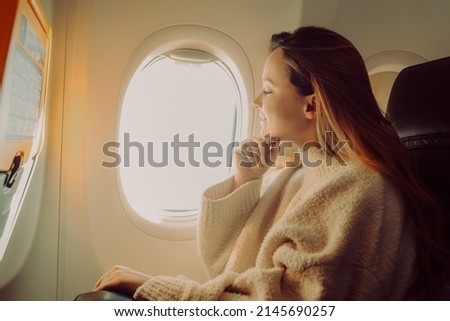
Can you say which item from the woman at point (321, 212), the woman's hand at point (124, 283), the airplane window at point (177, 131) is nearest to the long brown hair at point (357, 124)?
the woman at point (321, 212)

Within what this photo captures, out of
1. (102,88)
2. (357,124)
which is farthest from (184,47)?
(357,124)

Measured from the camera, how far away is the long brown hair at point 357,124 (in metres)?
0.82

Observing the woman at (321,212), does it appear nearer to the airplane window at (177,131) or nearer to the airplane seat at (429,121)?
the airplane seat at (429,121)

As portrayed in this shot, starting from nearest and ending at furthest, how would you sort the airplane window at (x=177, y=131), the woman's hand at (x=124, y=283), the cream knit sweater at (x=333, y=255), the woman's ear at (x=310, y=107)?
the cream knit sweater at (x=333, y=255) → the woman's hand at (x=124, y=283) → the woman's ear at (x=310, y=107) → the airplane window at (x=177, y=131)

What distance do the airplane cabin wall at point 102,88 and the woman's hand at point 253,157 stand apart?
0.22 metres

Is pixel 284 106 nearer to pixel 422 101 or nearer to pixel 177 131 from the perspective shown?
pixel 422 101

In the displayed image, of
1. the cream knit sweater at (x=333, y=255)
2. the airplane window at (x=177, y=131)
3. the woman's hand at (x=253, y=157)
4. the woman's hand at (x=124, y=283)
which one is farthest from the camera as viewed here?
the airplane window at (x=177, y=131)

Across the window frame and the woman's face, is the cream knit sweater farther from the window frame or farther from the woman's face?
the window frame

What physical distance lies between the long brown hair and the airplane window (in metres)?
0.42

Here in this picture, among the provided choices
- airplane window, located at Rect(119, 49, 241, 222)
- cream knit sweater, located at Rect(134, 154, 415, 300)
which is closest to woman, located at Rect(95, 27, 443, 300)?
cream knit sweater, located at Rect(134, 154, 415, 300)

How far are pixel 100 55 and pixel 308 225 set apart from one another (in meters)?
0.78

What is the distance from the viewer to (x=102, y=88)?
46.7 inches

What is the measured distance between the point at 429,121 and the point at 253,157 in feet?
1.49
